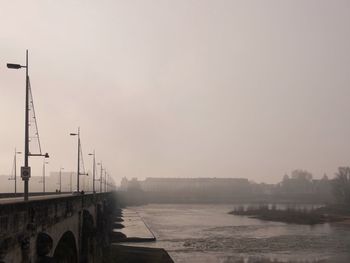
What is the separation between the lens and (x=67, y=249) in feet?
97.6

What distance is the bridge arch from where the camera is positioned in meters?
27.9

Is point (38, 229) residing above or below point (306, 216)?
above

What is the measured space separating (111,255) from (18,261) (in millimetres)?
43476

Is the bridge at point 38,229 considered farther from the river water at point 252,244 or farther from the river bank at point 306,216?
the river bank at point 306,216

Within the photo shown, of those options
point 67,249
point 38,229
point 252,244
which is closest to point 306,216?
point 252,244

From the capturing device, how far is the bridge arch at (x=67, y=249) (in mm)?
27883

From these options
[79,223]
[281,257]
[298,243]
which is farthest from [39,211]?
[298,243]

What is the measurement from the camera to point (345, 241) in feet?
255

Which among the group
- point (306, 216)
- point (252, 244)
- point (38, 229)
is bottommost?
point (252, 244)

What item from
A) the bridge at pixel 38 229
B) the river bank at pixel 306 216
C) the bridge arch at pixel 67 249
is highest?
the bridge at pixel 38 229

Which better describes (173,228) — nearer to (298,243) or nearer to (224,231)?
(224,231)

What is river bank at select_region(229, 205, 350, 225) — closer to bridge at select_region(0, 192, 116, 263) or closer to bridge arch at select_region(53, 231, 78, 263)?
bridge arch at select_region(53, 231, 78, 263)

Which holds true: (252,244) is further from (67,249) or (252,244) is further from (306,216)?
(306,216)

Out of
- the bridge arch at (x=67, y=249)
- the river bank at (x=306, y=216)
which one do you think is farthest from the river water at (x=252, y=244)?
the bridge arch at (x=67, y=249)
